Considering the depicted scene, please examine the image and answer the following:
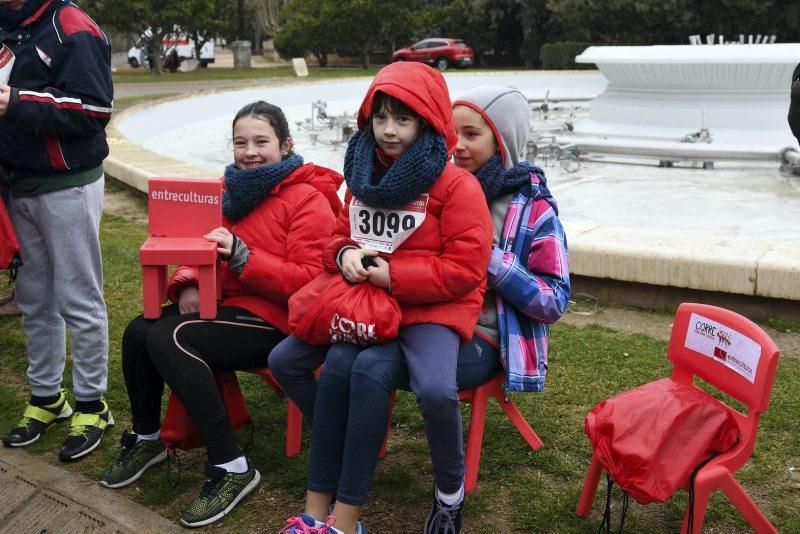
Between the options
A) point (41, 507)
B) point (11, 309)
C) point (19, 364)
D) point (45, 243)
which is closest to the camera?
point (41, 507)

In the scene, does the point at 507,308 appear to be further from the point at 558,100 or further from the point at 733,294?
the point at 558,100

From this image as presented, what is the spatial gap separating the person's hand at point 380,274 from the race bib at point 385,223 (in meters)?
0.07

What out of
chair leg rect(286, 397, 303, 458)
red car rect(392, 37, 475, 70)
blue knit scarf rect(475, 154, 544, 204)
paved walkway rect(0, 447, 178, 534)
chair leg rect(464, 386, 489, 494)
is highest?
blue knit scarf rect(475, 154, 544, 204)

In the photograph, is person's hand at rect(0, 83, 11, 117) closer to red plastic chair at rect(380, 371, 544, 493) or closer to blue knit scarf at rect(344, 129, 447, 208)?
blue knit scarf at rect(344, 129, 447, 208)

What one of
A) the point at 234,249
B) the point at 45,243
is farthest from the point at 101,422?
the point at 234,249

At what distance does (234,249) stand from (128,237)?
389 cm

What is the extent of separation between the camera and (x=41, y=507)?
2.87 m

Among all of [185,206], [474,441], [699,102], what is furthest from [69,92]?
[699,102]

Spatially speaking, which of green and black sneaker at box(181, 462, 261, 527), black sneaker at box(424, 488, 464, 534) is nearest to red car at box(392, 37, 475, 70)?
green and black sneaker at box(181, 462, 261, 527)

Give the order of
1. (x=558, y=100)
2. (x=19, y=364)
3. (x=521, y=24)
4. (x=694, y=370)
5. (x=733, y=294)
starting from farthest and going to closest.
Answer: (x=521, y=24) < (x=558, y=100) < (x=733, y=294) < (x=19, y=364) < (x=694, y=370)

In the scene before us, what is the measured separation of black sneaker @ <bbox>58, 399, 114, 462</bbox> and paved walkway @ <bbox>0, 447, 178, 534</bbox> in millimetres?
66

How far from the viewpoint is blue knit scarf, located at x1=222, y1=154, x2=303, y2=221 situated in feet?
9.72

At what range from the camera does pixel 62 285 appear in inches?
125

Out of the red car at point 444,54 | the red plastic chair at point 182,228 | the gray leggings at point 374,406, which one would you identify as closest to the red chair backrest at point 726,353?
the gray leggings at point 374,406
